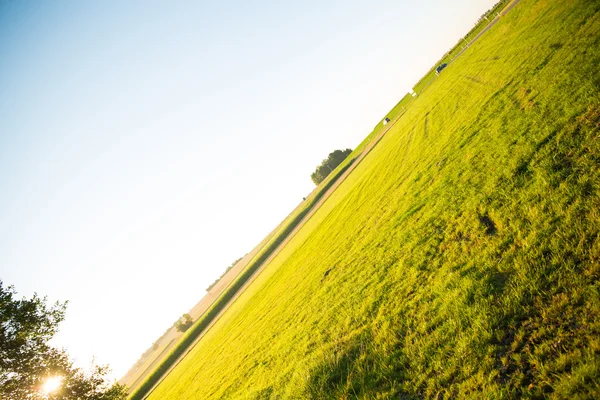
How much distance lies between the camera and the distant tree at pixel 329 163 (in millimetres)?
116938

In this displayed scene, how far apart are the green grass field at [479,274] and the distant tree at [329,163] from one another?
95.2 metres

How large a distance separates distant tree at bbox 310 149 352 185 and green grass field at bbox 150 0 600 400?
312 ft

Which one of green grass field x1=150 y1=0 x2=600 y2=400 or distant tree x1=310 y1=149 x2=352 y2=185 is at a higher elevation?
distant tree x1=310 y1=149 x2=352 y2=185

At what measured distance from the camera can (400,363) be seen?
7254 millimetres

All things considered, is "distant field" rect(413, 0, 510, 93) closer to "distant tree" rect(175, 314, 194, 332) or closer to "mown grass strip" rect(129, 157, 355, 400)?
"mown grass strip" rect(129, 157, 355, 400)

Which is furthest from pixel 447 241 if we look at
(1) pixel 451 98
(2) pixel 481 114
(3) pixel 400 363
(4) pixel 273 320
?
(1) pixel 451 98

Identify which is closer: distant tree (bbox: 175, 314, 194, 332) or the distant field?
the distant field

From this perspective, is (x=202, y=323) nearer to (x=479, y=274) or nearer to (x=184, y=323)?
(x=184, y=323)

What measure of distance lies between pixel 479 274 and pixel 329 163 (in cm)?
11231

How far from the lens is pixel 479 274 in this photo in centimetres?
791

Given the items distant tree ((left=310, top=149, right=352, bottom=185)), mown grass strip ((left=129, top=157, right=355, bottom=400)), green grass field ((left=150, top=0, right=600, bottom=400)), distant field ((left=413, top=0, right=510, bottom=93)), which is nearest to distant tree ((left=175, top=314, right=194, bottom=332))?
mown grass strip ((left=129, top=157, right=355, bottom=400))

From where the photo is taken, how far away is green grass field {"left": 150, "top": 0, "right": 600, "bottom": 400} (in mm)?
5625

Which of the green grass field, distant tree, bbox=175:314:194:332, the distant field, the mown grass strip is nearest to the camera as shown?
the green grass field

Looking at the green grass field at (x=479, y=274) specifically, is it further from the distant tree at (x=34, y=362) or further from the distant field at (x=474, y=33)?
the distant field at (x=474, y=33)
